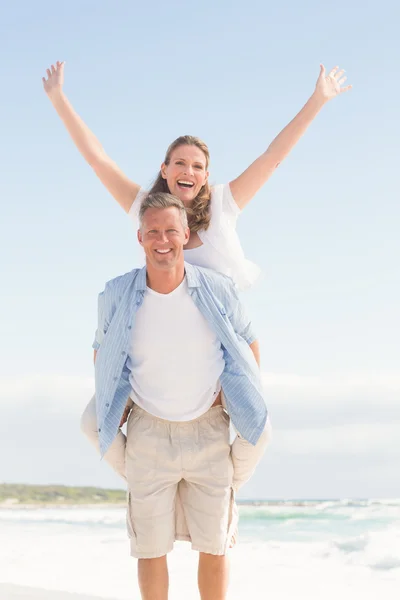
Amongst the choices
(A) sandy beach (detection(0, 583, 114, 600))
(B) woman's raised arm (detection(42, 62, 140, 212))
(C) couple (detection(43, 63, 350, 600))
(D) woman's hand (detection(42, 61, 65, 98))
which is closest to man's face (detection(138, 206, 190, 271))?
(C) couple (detection(43, 63, 350, 600))

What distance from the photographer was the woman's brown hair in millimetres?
3830

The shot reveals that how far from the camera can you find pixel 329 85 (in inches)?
168

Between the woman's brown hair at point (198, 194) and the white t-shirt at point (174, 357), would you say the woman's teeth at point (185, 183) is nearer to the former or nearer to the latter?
the woman's brown hair at point (198, 194)

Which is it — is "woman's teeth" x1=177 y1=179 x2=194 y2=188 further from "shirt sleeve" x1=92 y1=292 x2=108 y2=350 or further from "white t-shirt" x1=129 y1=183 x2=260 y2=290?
"shirt sleeve" x1=92 y1=292 x2=108 y2=350

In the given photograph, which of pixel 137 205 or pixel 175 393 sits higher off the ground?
pixel 137 205

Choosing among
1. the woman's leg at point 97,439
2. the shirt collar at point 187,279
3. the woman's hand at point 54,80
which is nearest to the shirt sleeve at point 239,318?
the shirt collar at point 187,279

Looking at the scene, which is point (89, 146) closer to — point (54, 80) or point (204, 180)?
point (54, 80)

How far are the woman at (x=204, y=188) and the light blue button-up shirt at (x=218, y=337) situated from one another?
0.12m

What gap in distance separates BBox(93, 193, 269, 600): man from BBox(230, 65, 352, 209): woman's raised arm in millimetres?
593

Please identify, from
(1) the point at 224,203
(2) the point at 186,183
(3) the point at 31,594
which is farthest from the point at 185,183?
(3) the point at 31,594

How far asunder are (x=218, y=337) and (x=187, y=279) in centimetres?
29

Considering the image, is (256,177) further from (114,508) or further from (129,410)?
(114,508)

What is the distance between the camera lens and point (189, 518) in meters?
3.66

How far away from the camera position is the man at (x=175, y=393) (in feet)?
11.5
